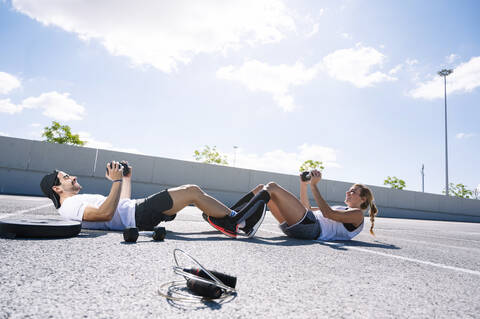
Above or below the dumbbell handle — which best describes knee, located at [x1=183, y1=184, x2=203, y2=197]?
above

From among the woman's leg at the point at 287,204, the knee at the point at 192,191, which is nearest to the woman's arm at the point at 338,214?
the woman's leg at the point at 287,204

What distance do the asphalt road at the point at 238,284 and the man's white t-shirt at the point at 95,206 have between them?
2.31 feet

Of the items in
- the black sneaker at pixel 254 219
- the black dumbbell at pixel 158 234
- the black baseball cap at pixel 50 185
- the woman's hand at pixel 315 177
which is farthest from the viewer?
the woman's hand at pixel 315 177

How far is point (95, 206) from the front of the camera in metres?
3.15

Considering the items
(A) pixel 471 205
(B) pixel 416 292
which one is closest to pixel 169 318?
(B) pixel 416 292

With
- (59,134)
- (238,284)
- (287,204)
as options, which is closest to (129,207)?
(287,204)

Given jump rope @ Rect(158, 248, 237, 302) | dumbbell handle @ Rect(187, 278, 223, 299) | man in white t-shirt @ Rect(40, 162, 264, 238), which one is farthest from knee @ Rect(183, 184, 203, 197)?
dumbbell handle @ Rect(187, 278, 223, 299)

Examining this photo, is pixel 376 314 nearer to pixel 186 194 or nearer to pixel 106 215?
pixel 186 194

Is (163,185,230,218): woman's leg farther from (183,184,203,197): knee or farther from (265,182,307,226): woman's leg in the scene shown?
(265,182,307,226): woman's leg

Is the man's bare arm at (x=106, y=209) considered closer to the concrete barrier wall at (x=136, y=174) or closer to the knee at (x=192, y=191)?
the knee at (x=192, y=191)

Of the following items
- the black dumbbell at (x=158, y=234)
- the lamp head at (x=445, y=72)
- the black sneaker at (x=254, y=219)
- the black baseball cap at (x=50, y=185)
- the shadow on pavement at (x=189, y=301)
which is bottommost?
the shadow on pavement at (x=189, y=301)

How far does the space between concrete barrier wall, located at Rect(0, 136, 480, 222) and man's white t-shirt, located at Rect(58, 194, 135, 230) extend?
12.4m

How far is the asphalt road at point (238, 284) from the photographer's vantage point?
46.3 inches

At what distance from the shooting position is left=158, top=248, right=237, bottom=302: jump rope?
131 cm
